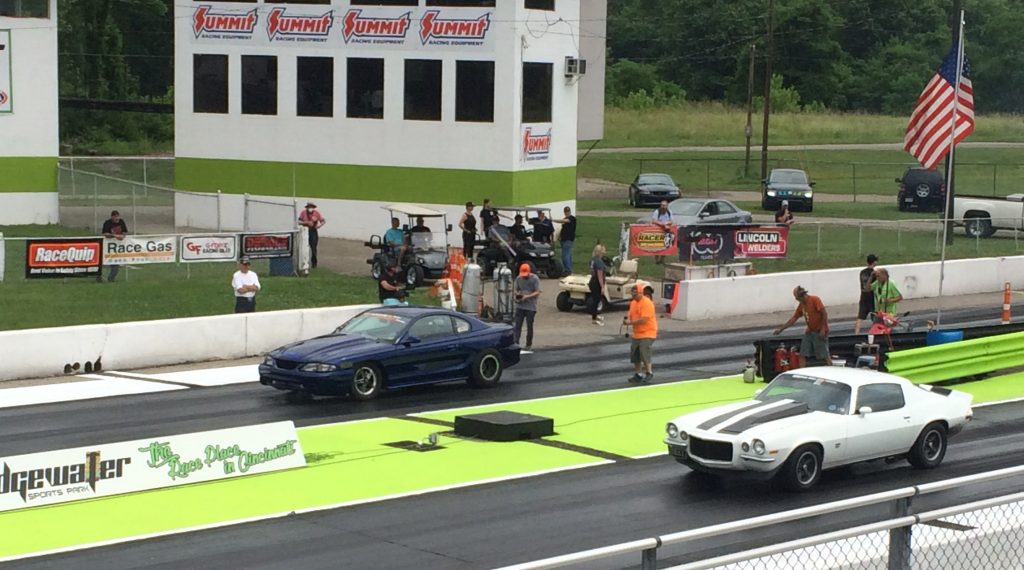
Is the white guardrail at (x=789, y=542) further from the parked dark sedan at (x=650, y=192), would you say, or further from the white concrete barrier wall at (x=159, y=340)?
the parked dark sedan at (x=650, y=192)

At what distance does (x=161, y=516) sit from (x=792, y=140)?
69335 millimetres

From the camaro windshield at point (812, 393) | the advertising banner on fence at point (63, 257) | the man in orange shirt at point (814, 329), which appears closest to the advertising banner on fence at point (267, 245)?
the advertising banner on fence at point (63, 257)

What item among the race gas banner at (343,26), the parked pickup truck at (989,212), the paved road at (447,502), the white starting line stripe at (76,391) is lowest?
the white starting line stripe at (76,391)

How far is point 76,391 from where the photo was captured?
23.0 meters

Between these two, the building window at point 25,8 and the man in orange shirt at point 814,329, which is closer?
the man in orange shirt at point 814,329

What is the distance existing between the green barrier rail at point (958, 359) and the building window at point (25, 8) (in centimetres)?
3026

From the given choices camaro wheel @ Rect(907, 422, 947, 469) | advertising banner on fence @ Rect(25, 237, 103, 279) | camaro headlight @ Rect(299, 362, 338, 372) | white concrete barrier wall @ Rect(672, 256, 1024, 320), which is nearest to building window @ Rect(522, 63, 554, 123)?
white concrete barrier wall @ Rect(672, 256, 1024, 320)

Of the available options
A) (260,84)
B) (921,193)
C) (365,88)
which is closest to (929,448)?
(365,88)

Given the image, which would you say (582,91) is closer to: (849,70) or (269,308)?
(269,308)

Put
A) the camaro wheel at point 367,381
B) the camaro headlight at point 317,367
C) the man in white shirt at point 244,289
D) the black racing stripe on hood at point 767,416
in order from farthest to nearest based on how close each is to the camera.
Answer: the man in white shirt at point 244,289, the camaro wheel at point 367,381, the camaro headlight at point 317,367, the black racing stripe on hood at point 767,416

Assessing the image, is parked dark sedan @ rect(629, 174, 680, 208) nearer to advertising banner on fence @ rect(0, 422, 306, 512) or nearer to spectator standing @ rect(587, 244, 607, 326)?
spectator standing @ rect(587, 244, 607, 326)

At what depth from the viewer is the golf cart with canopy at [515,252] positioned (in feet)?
117

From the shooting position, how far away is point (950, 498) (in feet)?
52.0

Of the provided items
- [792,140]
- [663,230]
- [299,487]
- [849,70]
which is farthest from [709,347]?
[849,70]
